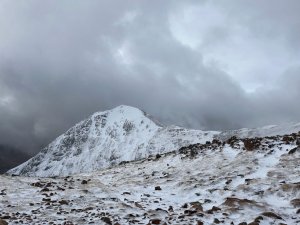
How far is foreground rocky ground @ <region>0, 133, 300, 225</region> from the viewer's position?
802 inches

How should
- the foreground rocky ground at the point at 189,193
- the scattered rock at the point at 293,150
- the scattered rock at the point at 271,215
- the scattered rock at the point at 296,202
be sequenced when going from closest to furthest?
1. the scattered rock at the point at 271,215
2. the foreground rocky ground at the point at 189,193
3. the scattered rock at the point at 296,202
4. the scattered rock at the point at 293,150

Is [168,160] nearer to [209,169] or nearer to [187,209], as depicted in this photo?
[209,169]

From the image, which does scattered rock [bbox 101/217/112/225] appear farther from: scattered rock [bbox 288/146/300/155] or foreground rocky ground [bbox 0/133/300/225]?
scattered rock [bbox 288/146/300/155]

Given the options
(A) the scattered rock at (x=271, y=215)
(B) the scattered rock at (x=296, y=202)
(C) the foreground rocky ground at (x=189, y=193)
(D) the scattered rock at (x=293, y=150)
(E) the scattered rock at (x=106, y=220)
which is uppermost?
(D) the scattered rock at (x=293, y=150)

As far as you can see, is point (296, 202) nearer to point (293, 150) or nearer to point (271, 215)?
point (271, 215)

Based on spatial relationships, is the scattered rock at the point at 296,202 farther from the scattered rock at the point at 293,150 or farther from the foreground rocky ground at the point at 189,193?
the scattered rock at the point at 293,150

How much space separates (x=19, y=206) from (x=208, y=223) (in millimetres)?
9984

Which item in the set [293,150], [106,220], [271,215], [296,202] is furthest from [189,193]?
[293,150]

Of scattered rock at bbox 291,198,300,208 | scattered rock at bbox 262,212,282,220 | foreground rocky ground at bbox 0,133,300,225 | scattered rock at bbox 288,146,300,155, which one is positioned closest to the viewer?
scattered rock at bbox 262,212,282,220

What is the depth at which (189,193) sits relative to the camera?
2739 cm

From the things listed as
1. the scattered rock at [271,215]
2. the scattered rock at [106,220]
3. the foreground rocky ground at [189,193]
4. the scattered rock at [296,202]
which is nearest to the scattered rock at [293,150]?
the foreground rocky ground at [189,193]

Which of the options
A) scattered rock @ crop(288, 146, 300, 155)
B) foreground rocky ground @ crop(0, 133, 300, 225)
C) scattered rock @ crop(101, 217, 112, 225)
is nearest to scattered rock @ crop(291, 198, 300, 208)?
foreground rocky ground @ crop(0, 133, 300, 225)

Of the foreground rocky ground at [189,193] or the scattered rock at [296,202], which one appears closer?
the foreground rocky ground at [189,193]

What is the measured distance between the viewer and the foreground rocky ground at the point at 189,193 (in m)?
20.4
